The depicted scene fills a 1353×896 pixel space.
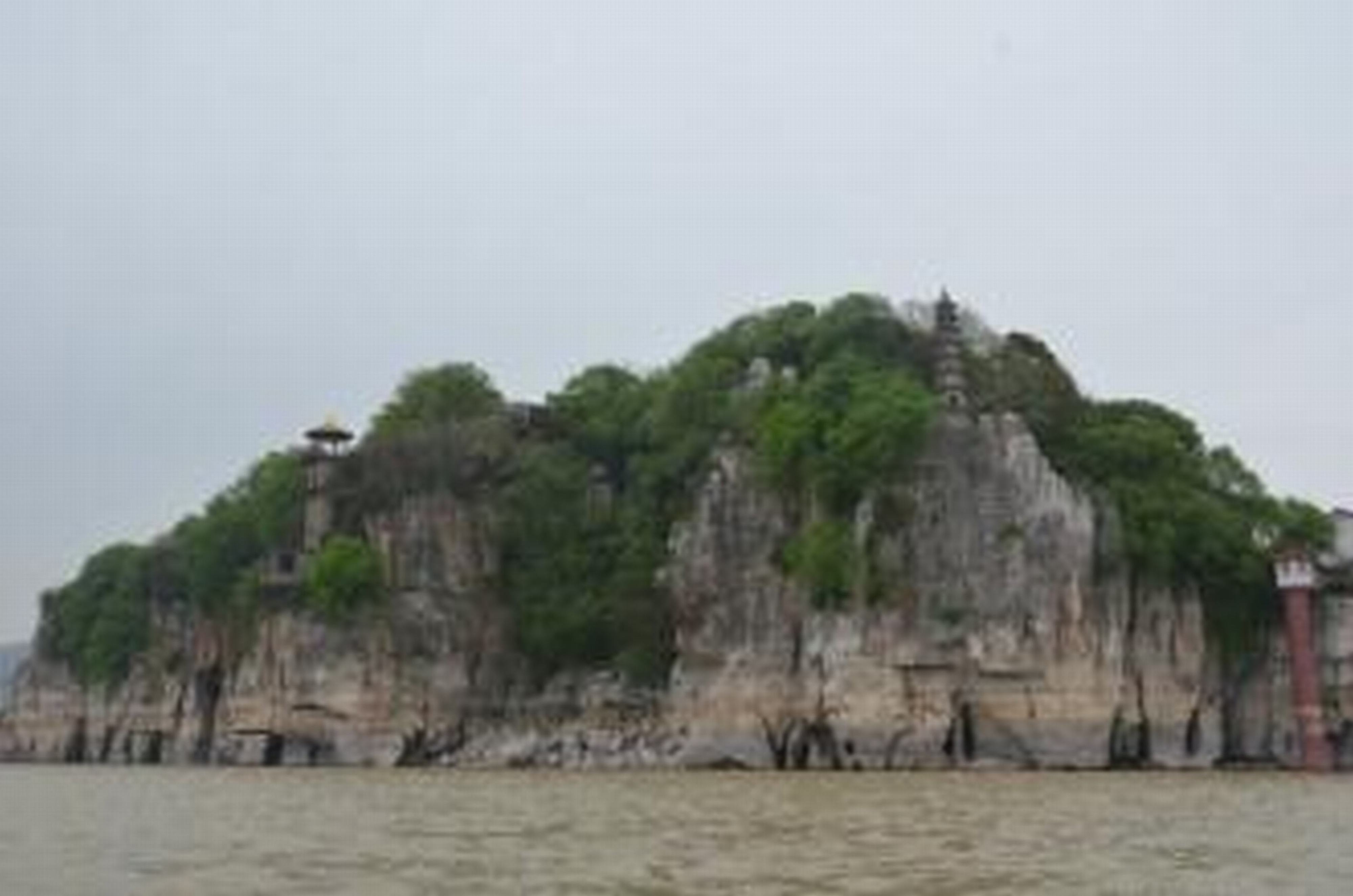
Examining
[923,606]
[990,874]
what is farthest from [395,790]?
[990,874]

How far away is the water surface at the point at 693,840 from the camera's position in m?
21.2

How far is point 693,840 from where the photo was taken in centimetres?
2691

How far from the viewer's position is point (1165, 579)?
59.9 meters

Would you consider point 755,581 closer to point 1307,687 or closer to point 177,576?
point 1307,687

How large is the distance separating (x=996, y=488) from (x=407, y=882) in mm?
42098

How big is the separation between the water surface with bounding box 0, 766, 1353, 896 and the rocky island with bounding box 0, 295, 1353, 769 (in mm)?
13567

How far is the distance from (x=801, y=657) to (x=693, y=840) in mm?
35990

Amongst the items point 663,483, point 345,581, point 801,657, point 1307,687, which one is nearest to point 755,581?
point 801,657

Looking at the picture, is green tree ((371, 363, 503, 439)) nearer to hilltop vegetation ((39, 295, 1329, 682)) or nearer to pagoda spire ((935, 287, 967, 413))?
hilltop vegetation ((39, 295, 1329, 682))

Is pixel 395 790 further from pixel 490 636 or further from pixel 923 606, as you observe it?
pixel 490 636

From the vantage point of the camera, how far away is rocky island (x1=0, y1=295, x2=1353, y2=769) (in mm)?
59375

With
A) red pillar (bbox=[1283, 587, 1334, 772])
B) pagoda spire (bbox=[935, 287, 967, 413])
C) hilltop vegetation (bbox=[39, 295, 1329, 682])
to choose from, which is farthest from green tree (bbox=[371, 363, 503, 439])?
red pillar (bbox=[1283, 587, 1334, 772])

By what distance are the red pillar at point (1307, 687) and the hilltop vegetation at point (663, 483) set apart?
238cm

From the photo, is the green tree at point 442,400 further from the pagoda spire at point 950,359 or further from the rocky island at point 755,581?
the pagoda spire at point 950,359
